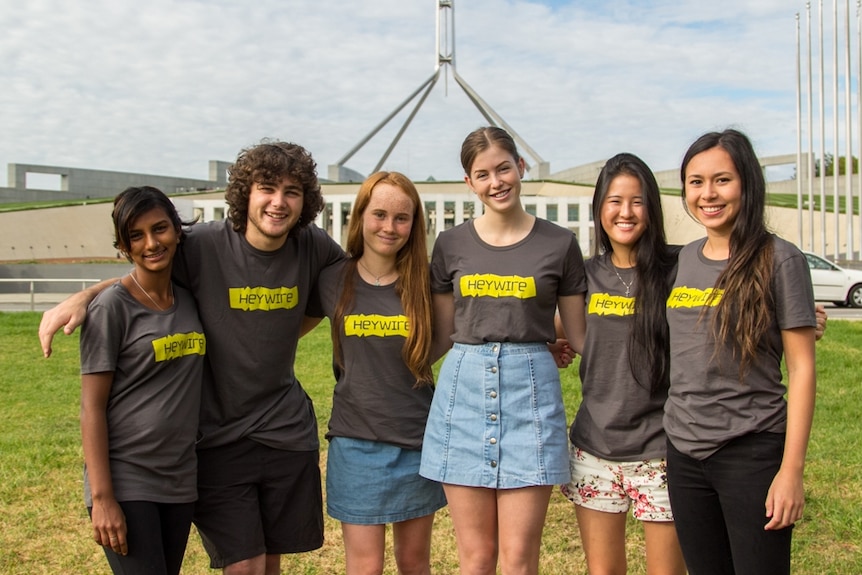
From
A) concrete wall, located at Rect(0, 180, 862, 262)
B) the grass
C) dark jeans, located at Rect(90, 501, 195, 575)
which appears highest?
concrete wall, located at Rect(0, 180, 862, 262)

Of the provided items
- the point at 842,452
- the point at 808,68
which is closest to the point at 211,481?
the point at 842,452

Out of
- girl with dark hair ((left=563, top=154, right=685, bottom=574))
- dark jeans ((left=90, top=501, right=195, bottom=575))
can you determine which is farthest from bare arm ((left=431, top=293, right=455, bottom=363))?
dark jeans ((left=90, top=501, right=195, bottom=575))

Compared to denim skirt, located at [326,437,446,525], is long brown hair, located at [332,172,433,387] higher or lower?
higher

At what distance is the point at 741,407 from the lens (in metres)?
2.26

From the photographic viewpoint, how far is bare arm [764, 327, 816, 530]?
2.15 meters

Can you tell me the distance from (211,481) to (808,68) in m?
24.0

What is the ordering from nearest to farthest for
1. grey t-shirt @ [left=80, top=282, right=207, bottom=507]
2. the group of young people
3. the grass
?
1. the group of young people
2. grey t-shirt @ [left=80, top=282, right=207, bottom=507]
3. the grass

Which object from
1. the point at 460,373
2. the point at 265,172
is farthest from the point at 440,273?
the point at 265,172

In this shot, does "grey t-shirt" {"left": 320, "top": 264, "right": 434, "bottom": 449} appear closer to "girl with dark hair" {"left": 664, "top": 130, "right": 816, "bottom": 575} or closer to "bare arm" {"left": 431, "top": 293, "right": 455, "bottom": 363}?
"bare arm" {"left": 431, "top": 293, "right": 455, "bottom": 363}

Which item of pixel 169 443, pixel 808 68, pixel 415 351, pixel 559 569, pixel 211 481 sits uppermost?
pixel 808 68

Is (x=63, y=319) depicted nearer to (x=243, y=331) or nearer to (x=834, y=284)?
(x=243, y=331)

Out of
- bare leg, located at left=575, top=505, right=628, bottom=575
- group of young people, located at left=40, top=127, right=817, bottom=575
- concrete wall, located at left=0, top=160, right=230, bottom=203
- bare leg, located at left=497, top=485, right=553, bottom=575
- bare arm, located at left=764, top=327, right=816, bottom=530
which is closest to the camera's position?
bare arm, located at left=764, top=327, right=816, bottom=530

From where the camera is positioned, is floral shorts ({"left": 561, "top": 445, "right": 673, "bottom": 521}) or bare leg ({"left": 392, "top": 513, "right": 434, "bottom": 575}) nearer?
floral shorts ({"left": 561, "top": 445, "right": 673, "bottom": 521})

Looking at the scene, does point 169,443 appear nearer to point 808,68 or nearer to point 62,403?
point 62,403
